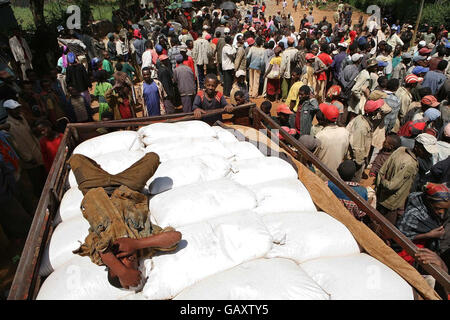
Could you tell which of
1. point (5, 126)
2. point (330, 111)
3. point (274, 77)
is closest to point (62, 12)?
point (274, 77)

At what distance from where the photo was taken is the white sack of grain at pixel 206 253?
203cm

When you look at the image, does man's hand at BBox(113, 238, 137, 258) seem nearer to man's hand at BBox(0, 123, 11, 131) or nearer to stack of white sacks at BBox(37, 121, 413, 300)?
stack of white sacks at BBox(37, 121, 413, 300)

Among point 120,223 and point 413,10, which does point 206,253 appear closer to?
point 120,223

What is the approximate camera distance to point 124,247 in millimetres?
1925

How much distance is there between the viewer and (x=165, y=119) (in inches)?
183

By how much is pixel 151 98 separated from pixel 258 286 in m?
4.75

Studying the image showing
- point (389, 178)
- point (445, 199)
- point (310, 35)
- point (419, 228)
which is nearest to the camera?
point (445, 199)

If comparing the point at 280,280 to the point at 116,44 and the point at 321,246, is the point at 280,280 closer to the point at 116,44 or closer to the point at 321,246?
the point at 321,246

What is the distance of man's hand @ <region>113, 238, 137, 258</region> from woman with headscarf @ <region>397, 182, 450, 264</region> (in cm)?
269

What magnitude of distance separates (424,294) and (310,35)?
1132 cm

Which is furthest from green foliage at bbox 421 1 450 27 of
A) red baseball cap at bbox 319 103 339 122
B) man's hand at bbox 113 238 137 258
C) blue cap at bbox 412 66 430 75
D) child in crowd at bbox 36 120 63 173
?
man's hand at bbox 113 238 137 258
